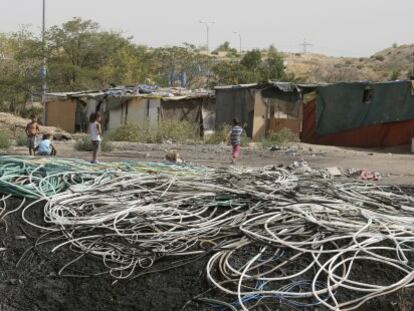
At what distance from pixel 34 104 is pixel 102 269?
131 ft

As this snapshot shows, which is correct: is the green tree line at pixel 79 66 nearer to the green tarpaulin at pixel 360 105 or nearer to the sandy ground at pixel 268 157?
the green tarpaulin at pixel 360 105

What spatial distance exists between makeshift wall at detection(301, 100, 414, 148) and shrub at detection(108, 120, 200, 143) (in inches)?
187

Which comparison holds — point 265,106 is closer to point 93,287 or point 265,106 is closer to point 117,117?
point 117,117

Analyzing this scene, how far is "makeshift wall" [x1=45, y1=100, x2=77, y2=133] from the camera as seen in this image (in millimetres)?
34469

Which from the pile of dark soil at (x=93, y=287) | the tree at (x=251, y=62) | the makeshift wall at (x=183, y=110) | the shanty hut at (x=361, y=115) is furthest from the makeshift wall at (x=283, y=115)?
the pile of dark soil at (x=93, y=287)

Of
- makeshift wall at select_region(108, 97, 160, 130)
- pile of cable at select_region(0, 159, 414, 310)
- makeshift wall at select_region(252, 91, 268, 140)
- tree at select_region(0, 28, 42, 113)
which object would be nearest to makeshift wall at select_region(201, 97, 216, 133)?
makeshift wall at select_region(108, 97, 160, 130)

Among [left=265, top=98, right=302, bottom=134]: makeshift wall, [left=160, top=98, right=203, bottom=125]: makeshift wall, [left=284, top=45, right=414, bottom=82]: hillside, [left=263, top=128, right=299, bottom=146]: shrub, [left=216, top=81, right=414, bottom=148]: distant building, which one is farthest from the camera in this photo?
[left=284, top=45, right=414, bottom=82]: hillside

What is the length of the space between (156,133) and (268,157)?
7.99 meters

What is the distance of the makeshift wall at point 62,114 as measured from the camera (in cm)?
3447

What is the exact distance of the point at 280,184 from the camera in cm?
859

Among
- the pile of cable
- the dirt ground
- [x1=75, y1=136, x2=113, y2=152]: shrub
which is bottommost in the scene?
the dirt ground

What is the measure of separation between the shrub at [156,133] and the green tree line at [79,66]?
1172cm

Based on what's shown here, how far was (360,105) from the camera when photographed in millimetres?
26609

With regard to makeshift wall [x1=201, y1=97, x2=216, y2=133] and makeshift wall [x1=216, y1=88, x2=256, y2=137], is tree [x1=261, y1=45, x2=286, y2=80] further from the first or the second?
makeshift wall [x1=216, y1=88, x2=256, y2=137]
